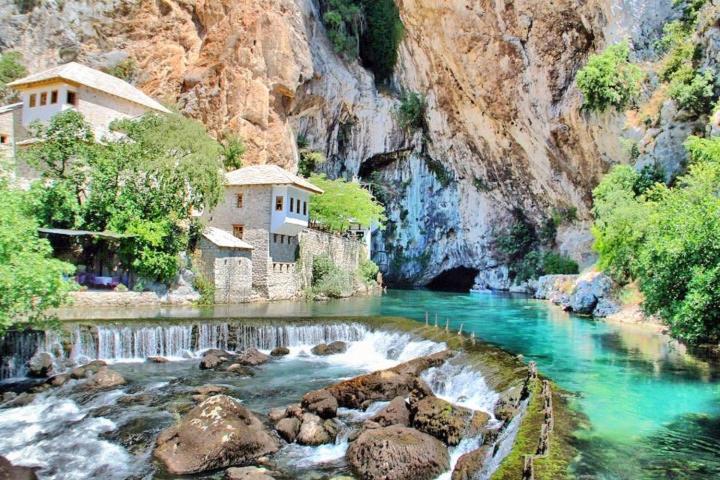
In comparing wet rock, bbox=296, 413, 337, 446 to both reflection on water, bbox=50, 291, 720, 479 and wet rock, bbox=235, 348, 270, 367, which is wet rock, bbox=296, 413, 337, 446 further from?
wet rock, bbox=235, 348, 270, 367

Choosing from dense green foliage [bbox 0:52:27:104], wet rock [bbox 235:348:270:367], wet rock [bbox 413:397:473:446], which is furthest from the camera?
dense green foliage [bbox 0:52:27:104]

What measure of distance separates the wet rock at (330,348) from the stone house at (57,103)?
15053 mm

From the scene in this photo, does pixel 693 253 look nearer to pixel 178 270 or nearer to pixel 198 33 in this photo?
pixel 178 270

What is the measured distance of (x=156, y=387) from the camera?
1324 cm

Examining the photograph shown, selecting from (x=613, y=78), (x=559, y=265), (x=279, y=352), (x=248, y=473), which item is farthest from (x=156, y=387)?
(x=559, y=265)

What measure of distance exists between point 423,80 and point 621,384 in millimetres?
37335

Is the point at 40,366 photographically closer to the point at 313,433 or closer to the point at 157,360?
the point at 157,360

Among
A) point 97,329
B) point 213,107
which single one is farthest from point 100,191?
point 213,107

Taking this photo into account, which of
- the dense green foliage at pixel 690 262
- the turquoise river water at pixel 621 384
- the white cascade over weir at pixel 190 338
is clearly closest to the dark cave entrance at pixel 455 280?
the turquoise river water at pixel 621 384

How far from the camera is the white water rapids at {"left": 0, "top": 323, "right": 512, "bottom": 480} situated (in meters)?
9.35

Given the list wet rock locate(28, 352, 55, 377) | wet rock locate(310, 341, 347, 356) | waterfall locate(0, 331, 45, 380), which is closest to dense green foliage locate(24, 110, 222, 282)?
waterfall locate(0, 331, 45, 380)

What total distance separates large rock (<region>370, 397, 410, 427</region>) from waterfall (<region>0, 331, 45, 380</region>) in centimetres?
970

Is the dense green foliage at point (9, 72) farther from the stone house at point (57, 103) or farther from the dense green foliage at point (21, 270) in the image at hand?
the dense green foliage at point (21, 270)

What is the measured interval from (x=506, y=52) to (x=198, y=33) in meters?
20.6
